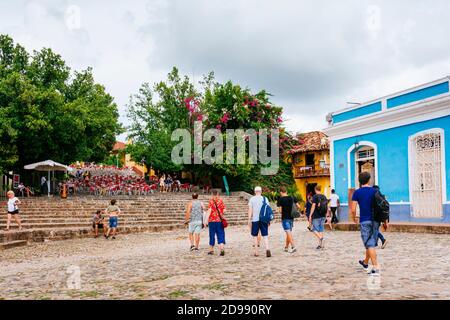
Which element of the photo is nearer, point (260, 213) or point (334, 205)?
point (260, 213)

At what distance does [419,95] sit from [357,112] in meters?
3.08

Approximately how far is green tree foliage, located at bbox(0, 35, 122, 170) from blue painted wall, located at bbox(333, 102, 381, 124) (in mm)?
13515

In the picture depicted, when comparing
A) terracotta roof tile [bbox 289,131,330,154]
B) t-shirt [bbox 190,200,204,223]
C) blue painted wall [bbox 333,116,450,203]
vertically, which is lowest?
t-shirt [bbox 190,200,204,223]

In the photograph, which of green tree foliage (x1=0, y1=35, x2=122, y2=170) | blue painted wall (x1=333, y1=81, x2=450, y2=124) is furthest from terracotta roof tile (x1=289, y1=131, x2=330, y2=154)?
blue painted wall (x1=333, y1=81, x2=450, y2=124)

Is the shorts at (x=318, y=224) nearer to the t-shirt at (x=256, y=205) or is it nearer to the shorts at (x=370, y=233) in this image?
the t-shirt at (x=256, y=205)

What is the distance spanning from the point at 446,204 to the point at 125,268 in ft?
34.8

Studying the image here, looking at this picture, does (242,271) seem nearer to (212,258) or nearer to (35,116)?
(212,258)

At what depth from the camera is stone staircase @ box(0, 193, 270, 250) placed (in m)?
14.8

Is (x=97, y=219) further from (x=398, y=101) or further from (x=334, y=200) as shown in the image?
(x=398, y=101)

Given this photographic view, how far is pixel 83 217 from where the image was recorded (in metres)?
19.2

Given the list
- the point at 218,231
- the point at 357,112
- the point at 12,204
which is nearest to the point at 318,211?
the point at 218,231

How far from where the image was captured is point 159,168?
1409 inches

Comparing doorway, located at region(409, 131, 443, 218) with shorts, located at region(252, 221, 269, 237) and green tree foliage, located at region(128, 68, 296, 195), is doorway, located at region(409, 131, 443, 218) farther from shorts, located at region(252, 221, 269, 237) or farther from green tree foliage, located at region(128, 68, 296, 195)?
green tree foliage, located at region(128, 68, 296, 195)

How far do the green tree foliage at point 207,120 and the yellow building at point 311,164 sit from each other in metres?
1.10
